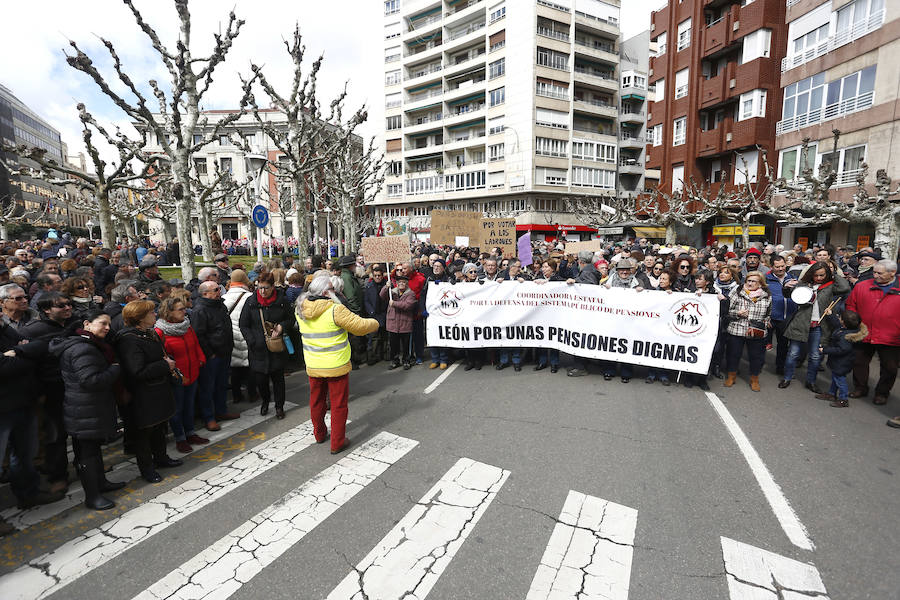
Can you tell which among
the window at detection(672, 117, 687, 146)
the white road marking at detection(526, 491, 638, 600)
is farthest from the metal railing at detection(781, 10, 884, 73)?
the white road marking at detection(526, 491, 638, 600)

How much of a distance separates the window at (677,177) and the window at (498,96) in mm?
21223

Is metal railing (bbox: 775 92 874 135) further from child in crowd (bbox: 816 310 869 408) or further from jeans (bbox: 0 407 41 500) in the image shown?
jeans (bbox: 0 407 41 500)

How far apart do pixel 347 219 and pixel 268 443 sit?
82.2ft

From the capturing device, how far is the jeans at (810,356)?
21.7ft

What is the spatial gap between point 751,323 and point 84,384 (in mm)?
7912

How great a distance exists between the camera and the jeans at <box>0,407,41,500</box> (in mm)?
3828

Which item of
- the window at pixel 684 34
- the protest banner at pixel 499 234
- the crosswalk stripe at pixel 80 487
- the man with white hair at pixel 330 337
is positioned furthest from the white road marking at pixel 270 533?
the window at pixel 684 34

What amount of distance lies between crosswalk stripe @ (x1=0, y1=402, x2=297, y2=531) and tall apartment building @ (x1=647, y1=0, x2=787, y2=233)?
2806 centimetres

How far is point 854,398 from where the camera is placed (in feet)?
20.8

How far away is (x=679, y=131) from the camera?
32875 millimetres

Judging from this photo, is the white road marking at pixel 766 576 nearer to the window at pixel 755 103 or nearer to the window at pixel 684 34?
the window at pixel 755 103

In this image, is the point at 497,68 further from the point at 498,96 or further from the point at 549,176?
the point at 549,176

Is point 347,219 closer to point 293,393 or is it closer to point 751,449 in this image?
point 293,393

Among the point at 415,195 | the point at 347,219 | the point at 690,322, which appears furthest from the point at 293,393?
the point at 415,195
